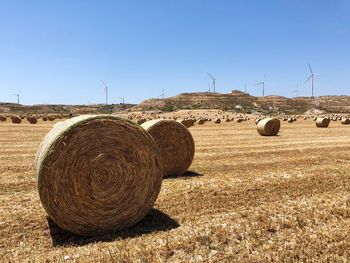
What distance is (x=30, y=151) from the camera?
71.6ft

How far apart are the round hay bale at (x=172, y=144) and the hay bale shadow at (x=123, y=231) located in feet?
18.7

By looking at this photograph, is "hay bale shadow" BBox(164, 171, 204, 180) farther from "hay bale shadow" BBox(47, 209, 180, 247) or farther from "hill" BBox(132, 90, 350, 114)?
"hill" BBox(132, 90, 350, 114)

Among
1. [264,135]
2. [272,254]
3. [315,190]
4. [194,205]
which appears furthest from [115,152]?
[264,135]

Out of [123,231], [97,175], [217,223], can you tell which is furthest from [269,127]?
[97,175]

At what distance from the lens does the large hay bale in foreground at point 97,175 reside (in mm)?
8188

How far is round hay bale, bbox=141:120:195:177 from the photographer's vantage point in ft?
49.8

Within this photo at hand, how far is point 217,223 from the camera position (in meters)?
8.59

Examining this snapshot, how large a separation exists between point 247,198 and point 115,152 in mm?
4099

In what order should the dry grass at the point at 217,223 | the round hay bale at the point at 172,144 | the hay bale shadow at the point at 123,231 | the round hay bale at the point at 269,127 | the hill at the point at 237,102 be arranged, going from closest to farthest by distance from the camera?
the dry grass at the point at 217,223
the hay bale shadow at the point at 123,231
the round hay bale at the point at 172,144
the round hay bale at the point at 269,127
the hill at the point at 237,102

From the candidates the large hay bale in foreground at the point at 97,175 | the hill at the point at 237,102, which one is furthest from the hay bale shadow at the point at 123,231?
the hill at the point at 237,102

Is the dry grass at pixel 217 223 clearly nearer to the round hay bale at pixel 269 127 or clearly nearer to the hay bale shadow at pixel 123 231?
the hay bale shadow at pixel 123 231

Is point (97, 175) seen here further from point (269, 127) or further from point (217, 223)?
point (269, 127)

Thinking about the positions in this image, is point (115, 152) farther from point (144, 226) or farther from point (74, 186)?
point (144, 226)

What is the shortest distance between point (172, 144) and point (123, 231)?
7.10 m
